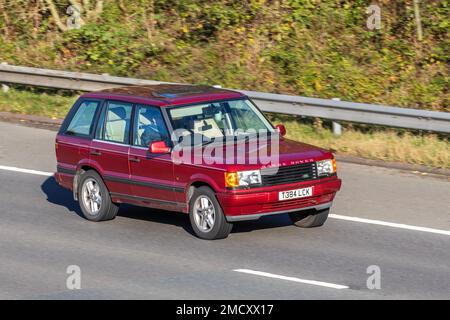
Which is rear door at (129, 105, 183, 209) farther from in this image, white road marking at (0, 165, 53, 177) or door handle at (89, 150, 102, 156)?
white road marking at (0, 165, 53, 177)

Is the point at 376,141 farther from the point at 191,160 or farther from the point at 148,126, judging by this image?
the point at 191,160

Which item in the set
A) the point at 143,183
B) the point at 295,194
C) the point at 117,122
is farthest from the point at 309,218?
the point at 117,122

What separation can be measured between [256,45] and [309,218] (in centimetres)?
1016

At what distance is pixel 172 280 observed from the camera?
1074 centimetres

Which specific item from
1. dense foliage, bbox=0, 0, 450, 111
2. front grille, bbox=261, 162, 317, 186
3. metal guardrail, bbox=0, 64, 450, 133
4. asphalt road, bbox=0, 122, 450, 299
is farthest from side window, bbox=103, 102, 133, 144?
dense foliage, bbox=0, 0, 450, 111

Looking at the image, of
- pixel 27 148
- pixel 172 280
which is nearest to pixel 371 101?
pixel 27 148

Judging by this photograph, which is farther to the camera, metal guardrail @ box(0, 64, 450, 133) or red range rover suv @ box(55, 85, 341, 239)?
metal guardrail @ box(0, 64, 450, 133)

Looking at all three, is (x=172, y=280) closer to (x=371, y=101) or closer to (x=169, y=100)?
(x=169, y=100)

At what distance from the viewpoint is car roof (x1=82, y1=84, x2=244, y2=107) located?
13000mm

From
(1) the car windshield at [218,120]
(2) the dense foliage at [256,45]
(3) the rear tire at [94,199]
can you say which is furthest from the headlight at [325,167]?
(2) the dense foliage at [256,45]

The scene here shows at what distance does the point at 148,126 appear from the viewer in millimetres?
13016

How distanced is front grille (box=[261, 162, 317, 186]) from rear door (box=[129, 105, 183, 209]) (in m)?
1.21

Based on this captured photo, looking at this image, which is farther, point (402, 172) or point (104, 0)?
point (104, 0)
